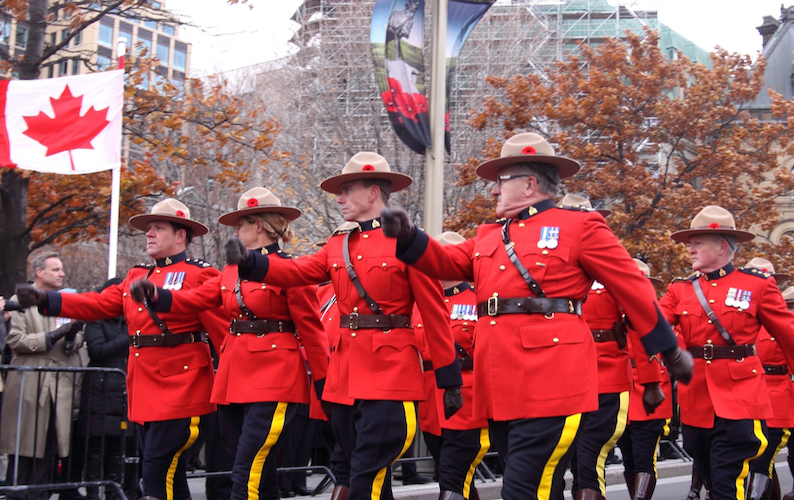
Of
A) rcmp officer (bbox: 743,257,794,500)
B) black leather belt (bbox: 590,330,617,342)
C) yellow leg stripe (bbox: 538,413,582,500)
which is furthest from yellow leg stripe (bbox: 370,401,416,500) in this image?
rcmp officer (bbox: 743,257,794,500)

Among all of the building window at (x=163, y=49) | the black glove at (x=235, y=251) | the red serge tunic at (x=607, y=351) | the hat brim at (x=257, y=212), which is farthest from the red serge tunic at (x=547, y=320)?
the building window at (x=163, y=49)

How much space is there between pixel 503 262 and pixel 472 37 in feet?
92.3

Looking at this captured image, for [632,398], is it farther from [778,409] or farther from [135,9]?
[135,9]

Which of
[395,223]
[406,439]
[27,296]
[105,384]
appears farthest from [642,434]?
[27,296]

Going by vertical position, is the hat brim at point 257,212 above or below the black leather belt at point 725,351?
above

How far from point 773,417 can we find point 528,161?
472 centimetres

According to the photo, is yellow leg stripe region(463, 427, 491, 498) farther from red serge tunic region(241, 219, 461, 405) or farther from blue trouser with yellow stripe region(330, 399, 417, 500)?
red serge tunic region(241, 219, 461, 405)

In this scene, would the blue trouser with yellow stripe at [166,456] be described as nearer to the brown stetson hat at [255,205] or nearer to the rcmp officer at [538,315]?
the brown stetson hat at [255,205]

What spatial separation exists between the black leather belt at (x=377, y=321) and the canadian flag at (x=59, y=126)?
545 centimetres

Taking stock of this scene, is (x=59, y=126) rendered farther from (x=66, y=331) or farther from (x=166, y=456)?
(x=166, y=456)

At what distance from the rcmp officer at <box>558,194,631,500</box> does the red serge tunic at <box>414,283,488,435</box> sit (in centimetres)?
90

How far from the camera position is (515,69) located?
31578 mm

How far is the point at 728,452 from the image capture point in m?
6.73

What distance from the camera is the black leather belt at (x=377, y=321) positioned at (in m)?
5.40
